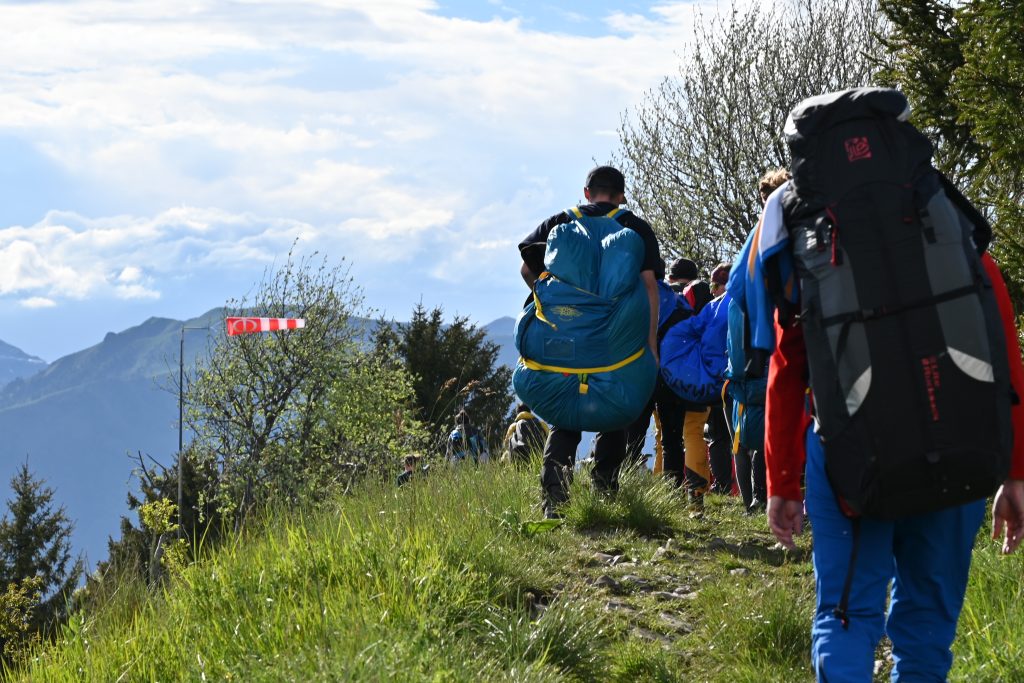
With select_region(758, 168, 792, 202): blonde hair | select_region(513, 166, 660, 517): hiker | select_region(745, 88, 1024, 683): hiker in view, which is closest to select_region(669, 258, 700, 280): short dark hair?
select_region(513, 166, 660, 517): hiker

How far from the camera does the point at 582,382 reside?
5.94 m

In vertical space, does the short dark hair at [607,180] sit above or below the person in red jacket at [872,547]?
above

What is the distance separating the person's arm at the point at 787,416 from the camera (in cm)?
276

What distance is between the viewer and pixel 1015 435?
109 inches

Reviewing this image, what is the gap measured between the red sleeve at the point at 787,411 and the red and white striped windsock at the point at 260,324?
116 ft

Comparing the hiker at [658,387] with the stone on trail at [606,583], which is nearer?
the stone on trail at [606,583]

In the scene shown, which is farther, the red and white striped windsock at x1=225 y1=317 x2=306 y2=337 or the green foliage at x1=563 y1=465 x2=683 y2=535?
the red and white striped windsock at x1=225 y1=317 x2=306 y2=337

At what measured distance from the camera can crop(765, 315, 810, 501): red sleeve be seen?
2760 mm

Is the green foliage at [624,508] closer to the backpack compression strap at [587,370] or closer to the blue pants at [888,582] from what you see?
the backpack compression strap at [587,370]

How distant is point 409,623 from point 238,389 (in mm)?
36264

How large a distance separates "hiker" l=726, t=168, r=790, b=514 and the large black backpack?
0.26 meters

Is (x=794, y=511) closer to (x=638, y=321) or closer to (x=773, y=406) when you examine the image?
(x=773, y=406)

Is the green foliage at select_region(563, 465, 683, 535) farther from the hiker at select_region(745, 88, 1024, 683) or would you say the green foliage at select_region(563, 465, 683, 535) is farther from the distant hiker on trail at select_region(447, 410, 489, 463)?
the hiker at select_region(745, 88, 1024, 683)

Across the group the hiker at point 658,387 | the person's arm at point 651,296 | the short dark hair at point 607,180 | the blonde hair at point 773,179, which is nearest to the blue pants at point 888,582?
the blonde hair at point 773,179
